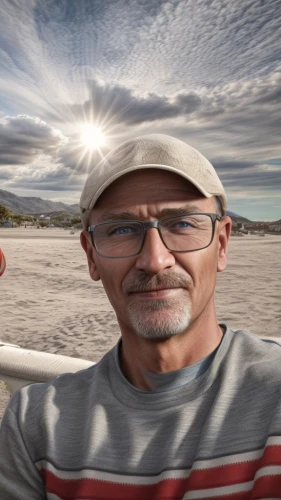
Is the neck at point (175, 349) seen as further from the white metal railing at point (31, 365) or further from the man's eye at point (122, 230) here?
the white metal railing at point (31, 365)

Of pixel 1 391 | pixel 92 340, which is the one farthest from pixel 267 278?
pixel 1 391

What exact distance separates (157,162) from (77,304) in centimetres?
1033

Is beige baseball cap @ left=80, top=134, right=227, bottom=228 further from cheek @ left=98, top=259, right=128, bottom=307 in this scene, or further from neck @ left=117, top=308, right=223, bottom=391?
neck @ left=117, top=308, right=223, bottom=391

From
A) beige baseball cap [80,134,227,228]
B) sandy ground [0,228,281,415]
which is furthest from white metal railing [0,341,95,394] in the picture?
beige baseball cap [80,134,227,228]

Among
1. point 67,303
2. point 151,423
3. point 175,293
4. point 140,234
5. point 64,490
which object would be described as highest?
point 140,234

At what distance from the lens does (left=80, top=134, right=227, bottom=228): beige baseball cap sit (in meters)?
1.21

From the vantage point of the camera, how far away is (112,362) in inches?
52.9

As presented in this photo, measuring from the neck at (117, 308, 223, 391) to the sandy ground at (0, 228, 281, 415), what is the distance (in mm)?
2789

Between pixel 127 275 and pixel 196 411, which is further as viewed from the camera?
pixel 127 275

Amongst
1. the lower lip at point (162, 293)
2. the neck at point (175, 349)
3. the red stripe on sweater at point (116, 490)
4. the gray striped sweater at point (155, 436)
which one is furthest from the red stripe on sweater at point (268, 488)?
the lower lip at point (162, 293)

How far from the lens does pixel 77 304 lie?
11344 mm

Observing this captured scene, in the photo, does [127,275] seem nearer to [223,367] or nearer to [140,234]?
[140,234]

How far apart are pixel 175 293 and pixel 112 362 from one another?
0.28 m

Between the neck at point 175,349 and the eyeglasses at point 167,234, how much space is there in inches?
7.7
